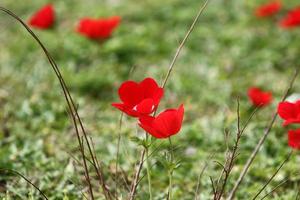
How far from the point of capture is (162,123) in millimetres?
1692

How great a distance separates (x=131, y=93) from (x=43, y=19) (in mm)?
2409

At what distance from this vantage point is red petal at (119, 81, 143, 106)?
1866mm

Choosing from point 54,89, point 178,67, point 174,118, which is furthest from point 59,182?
point 178,67

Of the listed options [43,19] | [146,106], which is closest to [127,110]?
[146,106]

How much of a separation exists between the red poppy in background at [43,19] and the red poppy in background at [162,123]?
8.40 feet

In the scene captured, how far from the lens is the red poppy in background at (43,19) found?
4035 mm

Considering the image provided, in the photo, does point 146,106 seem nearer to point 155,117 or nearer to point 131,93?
point 155,117

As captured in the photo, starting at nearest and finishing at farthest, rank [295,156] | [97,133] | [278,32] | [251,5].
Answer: [295,156] → [97,133] → [278,32] → [251,5]

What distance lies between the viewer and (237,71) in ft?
15.6

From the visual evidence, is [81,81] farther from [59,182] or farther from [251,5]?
[251,5]

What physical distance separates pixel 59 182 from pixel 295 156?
1.33 meters

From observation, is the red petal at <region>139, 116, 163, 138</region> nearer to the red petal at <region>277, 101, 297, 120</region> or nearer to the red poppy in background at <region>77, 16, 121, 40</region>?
the red petal at <region>277, 101, 297, 120</region>

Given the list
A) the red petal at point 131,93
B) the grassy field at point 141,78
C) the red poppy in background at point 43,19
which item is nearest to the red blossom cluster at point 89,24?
the red poppy in background at point 43,19

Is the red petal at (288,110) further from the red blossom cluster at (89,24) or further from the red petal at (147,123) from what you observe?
the red blossom cluster at (89,24)
